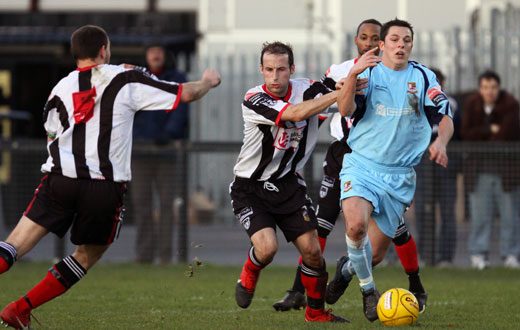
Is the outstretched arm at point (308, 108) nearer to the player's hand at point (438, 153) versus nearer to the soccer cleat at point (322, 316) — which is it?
the player's hand at point (438, 153)

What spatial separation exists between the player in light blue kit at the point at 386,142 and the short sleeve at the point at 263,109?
1.85ft

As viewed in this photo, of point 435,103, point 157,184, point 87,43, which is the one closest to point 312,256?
point 435,103

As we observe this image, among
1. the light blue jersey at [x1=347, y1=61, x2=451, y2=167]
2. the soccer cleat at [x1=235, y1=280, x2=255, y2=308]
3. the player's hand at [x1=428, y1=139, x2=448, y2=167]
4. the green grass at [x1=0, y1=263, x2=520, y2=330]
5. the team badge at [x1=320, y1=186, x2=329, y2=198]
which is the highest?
the light blue jersey at [x1=347, y1=61, x2=451, y2=167]

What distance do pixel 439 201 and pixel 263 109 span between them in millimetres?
5415

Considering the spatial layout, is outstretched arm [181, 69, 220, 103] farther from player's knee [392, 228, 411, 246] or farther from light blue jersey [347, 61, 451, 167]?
player's knee [392, 228, 411, 246]

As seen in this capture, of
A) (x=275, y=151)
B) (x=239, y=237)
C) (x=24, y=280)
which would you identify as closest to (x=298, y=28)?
(x=239, y=237)

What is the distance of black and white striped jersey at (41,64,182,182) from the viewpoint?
24.8 feet

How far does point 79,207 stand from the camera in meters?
7.52

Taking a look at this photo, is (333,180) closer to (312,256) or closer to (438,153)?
(312,256)

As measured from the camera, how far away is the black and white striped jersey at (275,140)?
8.14 m

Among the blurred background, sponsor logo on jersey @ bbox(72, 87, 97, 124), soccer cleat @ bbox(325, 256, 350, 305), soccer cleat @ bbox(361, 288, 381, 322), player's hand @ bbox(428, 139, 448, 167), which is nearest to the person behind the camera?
player's hand @ bbox(428, 139, 448, 167)

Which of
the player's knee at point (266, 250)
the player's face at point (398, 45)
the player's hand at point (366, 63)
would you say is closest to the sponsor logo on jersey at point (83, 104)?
the player's knee at point (266, 250)

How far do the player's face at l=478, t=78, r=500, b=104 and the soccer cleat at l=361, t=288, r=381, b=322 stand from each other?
19.1ft

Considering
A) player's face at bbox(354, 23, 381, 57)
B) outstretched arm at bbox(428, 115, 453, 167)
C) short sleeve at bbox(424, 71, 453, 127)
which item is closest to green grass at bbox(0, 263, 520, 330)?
outstretched arm at bbox(428, 115, 453, 167)
